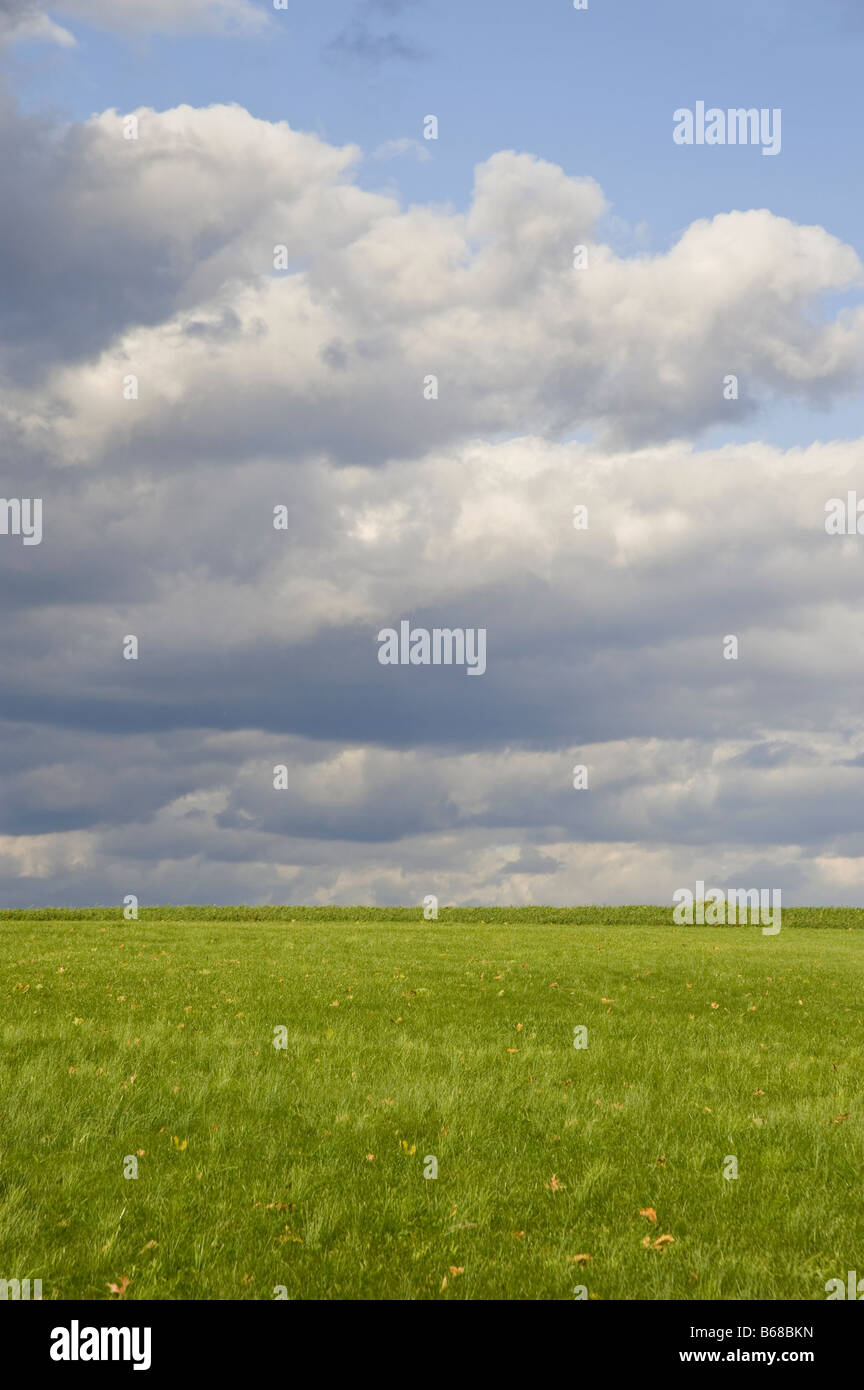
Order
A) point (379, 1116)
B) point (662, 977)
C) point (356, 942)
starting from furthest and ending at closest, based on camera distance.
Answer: point (356, 942), point (662, 977), point (379, 1116)

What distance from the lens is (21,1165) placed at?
12.7 meters

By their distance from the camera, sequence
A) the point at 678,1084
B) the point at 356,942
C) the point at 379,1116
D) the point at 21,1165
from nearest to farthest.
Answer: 1. the point at 21,1165
2. the point at 379,1116
3. the point at 678,1084
4. the point at 356,942

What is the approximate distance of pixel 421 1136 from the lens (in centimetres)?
1409

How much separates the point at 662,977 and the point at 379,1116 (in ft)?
55.1

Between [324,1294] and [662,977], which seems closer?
[324,1294]

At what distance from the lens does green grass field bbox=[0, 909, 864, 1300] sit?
409 inches

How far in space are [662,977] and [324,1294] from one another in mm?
21387

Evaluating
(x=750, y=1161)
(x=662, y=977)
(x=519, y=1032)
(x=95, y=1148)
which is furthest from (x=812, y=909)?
(x=95, y=1148)

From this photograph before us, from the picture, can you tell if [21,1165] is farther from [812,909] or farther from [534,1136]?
[812,909]

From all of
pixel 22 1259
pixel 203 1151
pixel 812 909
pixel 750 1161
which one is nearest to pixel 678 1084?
pixel 750 1161

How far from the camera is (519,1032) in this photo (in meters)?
21.1

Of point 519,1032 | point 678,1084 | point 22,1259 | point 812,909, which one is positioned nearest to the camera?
point 22,1259

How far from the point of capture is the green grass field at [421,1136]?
34.1 feet
